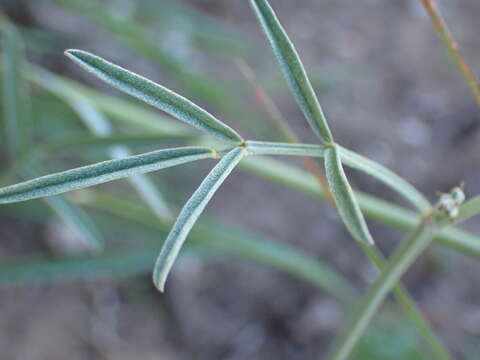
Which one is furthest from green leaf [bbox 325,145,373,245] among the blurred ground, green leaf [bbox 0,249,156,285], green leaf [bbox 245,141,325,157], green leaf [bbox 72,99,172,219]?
the blurred ground

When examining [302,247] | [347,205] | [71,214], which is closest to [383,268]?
[347,205]

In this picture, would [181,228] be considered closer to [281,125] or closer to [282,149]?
[282,149]

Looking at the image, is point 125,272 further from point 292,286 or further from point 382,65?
point 382,65

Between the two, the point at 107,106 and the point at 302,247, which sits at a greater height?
the point at 107,106

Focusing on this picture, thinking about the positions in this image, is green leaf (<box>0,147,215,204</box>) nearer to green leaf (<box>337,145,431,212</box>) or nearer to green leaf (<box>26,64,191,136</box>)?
green leaf (<box>337,145,431,212</box>)

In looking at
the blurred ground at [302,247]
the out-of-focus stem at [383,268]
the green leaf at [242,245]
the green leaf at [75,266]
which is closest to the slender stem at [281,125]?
the out-of-focus stem at [383,268]

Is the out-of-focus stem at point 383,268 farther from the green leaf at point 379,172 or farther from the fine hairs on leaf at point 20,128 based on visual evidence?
the fine hairs on leaf at point 20,128
